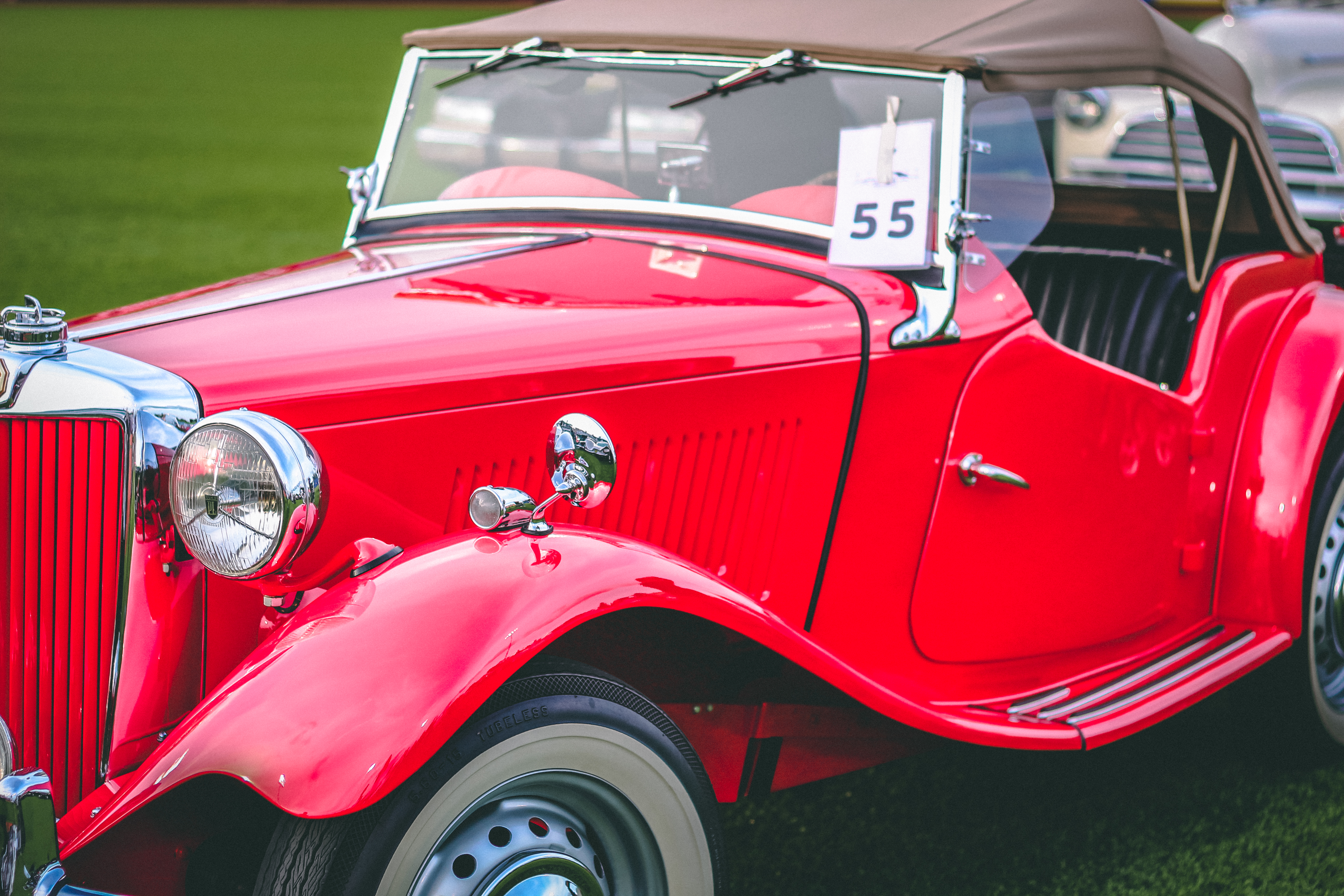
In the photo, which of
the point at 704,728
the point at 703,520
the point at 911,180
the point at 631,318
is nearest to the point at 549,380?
the point at 631,318

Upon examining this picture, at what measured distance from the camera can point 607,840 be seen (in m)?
1.87

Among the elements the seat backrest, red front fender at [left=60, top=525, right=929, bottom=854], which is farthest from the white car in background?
red front fender at [left=60, top=525, right=929, bottom=854]

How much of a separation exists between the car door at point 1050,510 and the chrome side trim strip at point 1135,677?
0.30 ft

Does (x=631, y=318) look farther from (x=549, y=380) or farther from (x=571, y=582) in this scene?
(x=571, y=582)

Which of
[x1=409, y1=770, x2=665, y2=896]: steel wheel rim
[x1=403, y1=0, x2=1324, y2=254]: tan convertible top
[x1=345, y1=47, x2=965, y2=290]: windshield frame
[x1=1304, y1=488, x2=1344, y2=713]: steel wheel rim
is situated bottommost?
[x1=1304, y1=488, x2=1344, y2=713]: steel wheel rim

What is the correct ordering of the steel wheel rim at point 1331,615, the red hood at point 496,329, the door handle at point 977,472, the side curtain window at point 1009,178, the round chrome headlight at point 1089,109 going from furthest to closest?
the round chrome headlight at point 1089,109 → the steel wheel rim at point 1331,615 → the side curtain window at point 1009,178 → the door handle at point 977,472 → the red hood at point 496,329

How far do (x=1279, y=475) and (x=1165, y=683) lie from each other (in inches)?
22.5

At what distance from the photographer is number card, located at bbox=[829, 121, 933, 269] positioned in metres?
2.45

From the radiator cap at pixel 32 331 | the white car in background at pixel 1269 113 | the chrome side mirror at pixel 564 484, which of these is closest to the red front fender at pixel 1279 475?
the chrome side mirror at pixel 564 484

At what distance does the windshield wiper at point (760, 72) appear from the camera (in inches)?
102

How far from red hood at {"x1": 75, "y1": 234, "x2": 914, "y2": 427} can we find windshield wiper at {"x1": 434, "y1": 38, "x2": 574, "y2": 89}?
528mm

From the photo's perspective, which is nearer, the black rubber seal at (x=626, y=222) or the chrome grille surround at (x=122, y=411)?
the chrome grille surround at (x=122, y=411)

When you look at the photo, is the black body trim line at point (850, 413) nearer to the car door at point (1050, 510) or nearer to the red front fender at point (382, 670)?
the car door at point (1050, 510)

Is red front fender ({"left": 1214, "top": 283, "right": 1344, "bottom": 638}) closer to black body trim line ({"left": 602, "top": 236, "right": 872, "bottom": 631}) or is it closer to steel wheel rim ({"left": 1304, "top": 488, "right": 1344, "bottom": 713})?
steel wheel rim ({"left": 1304, "top": 488, "right": 1344, "bottom": 713})
